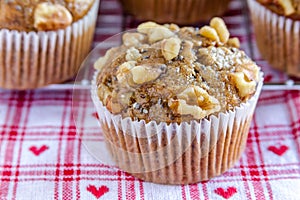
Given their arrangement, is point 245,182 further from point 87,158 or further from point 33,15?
point 33,15

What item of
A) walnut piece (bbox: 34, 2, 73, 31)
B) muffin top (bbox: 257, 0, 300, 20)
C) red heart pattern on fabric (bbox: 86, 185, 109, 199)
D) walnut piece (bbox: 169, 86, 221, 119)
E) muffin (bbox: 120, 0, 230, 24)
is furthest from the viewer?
muffin (bbox: 120, 0, 230, 24)

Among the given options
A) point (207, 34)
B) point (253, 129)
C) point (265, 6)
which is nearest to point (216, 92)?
point (207, 34)

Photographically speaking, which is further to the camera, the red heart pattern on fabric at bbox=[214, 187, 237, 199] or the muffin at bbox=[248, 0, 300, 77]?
the muffin at bbox=[248, 0, 300, 77]

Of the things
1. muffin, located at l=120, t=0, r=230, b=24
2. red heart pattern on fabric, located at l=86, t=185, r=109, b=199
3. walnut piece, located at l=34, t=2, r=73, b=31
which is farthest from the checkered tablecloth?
muffin, located at l=120, t=0, r=230, b=24

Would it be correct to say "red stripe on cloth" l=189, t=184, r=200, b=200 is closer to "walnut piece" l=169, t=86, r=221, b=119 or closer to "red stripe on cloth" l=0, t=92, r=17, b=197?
"walnut piece" l=169, t=86, r=221, b=119

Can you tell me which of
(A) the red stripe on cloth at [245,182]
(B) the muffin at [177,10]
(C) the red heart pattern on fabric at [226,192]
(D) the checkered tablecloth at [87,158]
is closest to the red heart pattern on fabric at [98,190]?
(D) the checkered tablecloth at [87,158]

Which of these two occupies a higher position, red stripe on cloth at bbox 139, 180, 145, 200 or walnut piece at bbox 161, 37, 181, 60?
walnut piece at bbox 161, 37, 181, 60

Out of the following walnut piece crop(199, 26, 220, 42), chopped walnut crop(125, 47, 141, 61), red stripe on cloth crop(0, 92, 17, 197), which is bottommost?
red stripe on cloth crop(0, 92, 17, 197)

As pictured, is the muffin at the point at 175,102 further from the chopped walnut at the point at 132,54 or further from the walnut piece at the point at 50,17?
the walnut piece at the point at 50,17
